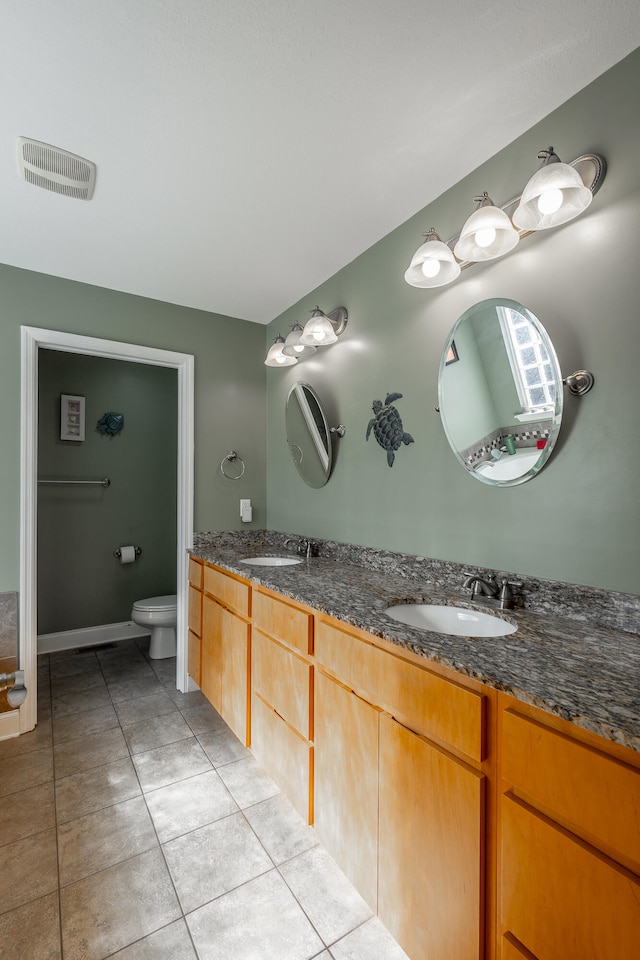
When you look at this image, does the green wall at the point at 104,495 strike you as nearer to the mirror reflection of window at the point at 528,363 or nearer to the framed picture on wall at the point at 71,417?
the framed picture on wall at the point at 71,417

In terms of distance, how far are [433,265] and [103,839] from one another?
8.06 ft

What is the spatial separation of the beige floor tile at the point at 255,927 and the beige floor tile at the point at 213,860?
0.04m

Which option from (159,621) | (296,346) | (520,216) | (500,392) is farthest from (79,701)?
(520,216)

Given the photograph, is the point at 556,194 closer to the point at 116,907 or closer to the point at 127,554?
the point at 116,907

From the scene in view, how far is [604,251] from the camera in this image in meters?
1.32

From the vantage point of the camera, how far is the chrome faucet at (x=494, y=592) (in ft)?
4.89

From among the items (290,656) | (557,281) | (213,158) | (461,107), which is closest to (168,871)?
(290,656)

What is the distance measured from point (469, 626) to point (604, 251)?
121cm

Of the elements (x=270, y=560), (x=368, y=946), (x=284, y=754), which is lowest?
(x=368, y=946)

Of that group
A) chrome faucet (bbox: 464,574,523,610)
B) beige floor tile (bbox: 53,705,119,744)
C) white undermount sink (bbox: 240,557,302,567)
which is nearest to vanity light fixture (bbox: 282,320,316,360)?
white undermount sink (bbox: 240,557,302,567)

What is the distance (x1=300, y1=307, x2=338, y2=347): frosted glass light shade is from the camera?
7.70 ft

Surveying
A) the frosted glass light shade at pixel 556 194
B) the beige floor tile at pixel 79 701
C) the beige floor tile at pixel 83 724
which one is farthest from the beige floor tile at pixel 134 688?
the frosted glass light shade at pixel 556 194

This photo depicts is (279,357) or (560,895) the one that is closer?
(560,895)

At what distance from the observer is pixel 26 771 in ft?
6.83
